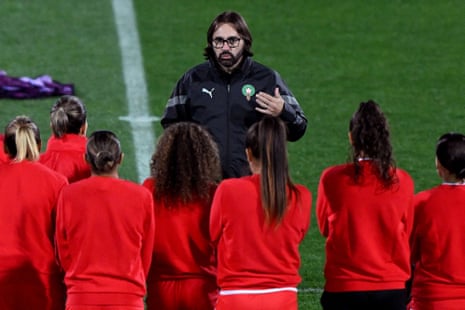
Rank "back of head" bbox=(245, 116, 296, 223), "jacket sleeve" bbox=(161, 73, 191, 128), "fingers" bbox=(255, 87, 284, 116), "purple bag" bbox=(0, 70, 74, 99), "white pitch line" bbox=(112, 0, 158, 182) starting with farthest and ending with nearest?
"purple bag" bbox=(0, 70, 74, 99) < "white pitch line" bbox=(112, 0, 158, 182) < "jacket sleeve" bbox=(161, 73, 191, 128) < "fingers" bbox=(255, 87, 284, 116) < "back of head" bbox=(245, 116, 296, 223)

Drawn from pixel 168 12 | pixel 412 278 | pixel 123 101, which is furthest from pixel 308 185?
pixel 168 12

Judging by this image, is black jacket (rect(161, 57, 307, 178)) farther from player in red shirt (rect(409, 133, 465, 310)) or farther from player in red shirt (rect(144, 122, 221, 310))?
player in red shirt (rect(409, 133, 465, 310))

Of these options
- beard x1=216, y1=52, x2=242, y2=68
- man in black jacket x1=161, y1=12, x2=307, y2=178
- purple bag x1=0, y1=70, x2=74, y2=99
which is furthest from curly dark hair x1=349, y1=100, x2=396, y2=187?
purple bag x1=0, y1=70, x2=74, y2=99

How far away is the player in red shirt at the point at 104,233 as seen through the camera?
636cm

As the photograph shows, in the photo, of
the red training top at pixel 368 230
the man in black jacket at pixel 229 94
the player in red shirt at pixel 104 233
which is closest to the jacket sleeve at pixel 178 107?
the man in black jacket at pixel 229 94

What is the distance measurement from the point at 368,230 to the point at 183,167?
940 millimetres

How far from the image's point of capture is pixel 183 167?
659 cm

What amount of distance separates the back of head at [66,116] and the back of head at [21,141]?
57 centimetres

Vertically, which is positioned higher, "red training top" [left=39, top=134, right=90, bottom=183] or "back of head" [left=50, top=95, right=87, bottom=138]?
"back of head" [left=50, top=95, right=87, bottom=138]

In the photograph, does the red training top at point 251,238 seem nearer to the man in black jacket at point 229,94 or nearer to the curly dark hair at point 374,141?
the curly dark hair at point 374,141

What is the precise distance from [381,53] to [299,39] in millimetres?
1033

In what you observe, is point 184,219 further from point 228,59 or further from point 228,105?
point 228,59

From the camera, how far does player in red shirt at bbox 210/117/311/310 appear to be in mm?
6309

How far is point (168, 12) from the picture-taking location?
16453mm
